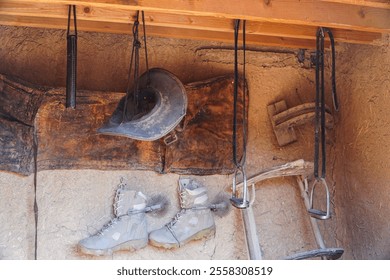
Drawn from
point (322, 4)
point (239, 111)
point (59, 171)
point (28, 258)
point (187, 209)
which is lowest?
point (28, 258)

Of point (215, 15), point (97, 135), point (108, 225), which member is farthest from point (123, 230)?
point (215, 15)

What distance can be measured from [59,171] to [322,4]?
1221 mm

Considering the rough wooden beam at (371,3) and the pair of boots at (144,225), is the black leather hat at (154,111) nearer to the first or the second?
the pair of boots at (144,225)

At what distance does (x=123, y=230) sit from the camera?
2.23 metres

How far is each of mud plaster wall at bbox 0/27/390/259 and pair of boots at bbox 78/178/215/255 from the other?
1.7 inches

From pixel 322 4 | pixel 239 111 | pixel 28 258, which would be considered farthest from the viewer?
pixel 239 111

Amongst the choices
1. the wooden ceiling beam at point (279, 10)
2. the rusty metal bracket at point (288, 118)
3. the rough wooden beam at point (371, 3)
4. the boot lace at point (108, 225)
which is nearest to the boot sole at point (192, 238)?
the boot lace at point (108, 225)

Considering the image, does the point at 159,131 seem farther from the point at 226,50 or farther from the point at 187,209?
the point at 226,50

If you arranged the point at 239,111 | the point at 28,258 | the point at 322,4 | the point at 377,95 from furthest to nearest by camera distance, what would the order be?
the point at 239,111
the point at 377,95
the point at 28,258
the point at 322,4

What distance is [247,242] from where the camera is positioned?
236cm

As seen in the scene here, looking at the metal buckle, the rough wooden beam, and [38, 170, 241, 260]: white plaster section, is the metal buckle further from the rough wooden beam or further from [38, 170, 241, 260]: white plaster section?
the rough wooden beam

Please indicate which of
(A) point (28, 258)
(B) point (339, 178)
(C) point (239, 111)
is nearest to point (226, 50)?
(C) point (239, 111)

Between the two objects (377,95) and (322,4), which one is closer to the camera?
(322,4)

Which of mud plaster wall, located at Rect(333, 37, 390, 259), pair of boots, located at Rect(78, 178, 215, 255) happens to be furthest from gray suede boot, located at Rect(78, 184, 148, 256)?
mud plaster wall, located at Rect(333, 37, 390, 259)
